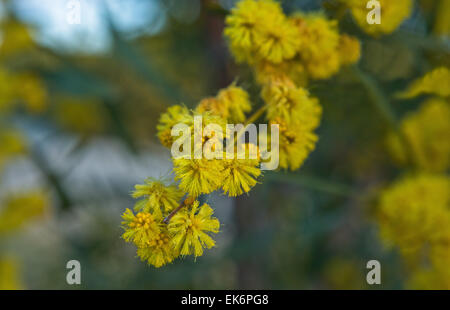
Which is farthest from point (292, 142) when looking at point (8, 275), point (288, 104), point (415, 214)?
point (8, 275)

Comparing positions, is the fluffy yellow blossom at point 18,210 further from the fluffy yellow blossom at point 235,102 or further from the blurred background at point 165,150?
the fluffy yellow blossom at point 235,102

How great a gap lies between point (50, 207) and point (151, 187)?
101 centimetres

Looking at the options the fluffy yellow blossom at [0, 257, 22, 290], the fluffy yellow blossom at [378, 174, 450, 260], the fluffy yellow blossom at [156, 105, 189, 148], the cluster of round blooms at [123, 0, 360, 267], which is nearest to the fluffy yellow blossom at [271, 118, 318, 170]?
the cluster of round blooms at [123, 0, 360, 267]

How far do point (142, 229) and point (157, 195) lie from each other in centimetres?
4

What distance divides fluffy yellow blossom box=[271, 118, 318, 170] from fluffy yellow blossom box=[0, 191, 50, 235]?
0.83m

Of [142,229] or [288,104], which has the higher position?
[288,104]

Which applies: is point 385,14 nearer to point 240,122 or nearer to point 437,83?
point 437,83

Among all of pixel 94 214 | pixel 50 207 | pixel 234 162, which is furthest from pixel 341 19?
A: pixel 94 214

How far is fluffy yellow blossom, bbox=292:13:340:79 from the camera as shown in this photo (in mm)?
518

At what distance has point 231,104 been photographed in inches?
19.0

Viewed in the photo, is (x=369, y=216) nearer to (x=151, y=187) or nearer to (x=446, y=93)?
(x=446, y=93)

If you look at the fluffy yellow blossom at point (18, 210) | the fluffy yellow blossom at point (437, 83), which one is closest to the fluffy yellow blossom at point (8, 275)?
the fluffy yellow blossom at point (18, 210)

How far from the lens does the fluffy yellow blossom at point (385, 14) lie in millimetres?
531

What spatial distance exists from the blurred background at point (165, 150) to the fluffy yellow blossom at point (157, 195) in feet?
0.92
